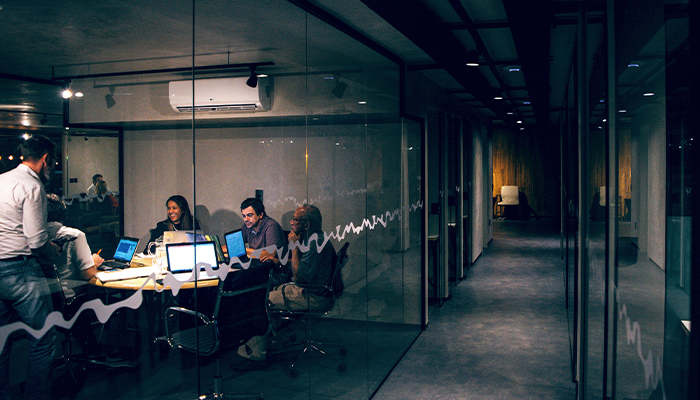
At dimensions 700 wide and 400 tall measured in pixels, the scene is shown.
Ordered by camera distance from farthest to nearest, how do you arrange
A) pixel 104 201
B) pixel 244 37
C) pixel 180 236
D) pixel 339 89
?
pixel 339 89, pixel 244 37, pixel 180 236, pixel 104 201

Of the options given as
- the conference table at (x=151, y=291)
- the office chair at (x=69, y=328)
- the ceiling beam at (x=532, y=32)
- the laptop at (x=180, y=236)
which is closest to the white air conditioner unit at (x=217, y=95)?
the laptop at (x=180, y=236)

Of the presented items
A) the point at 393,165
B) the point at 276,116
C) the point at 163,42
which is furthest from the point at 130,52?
the point at 393,165

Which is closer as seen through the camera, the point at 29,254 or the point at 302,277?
the point at 29,254

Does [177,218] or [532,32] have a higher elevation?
[532,32]

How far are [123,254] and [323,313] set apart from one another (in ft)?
6.23

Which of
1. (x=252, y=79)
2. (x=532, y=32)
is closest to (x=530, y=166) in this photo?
(x=532, y=32)

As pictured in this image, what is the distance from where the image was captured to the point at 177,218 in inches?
73.9

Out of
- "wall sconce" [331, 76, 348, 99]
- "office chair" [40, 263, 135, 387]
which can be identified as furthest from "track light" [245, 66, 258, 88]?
"wall sconce" [331, 76, 348, 99]

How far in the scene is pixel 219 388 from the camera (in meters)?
2.12

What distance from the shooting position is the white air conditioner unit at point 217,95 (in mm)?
1915

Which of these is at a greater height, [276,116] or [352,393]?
[276,116]

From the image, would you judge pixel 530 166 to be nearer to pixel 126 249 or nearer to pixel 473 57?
pixel 473 57

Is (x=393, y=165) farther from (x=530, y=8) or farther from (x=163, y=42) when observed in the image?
(x=163, y=42)

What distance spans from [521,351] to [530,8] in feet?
11.2
